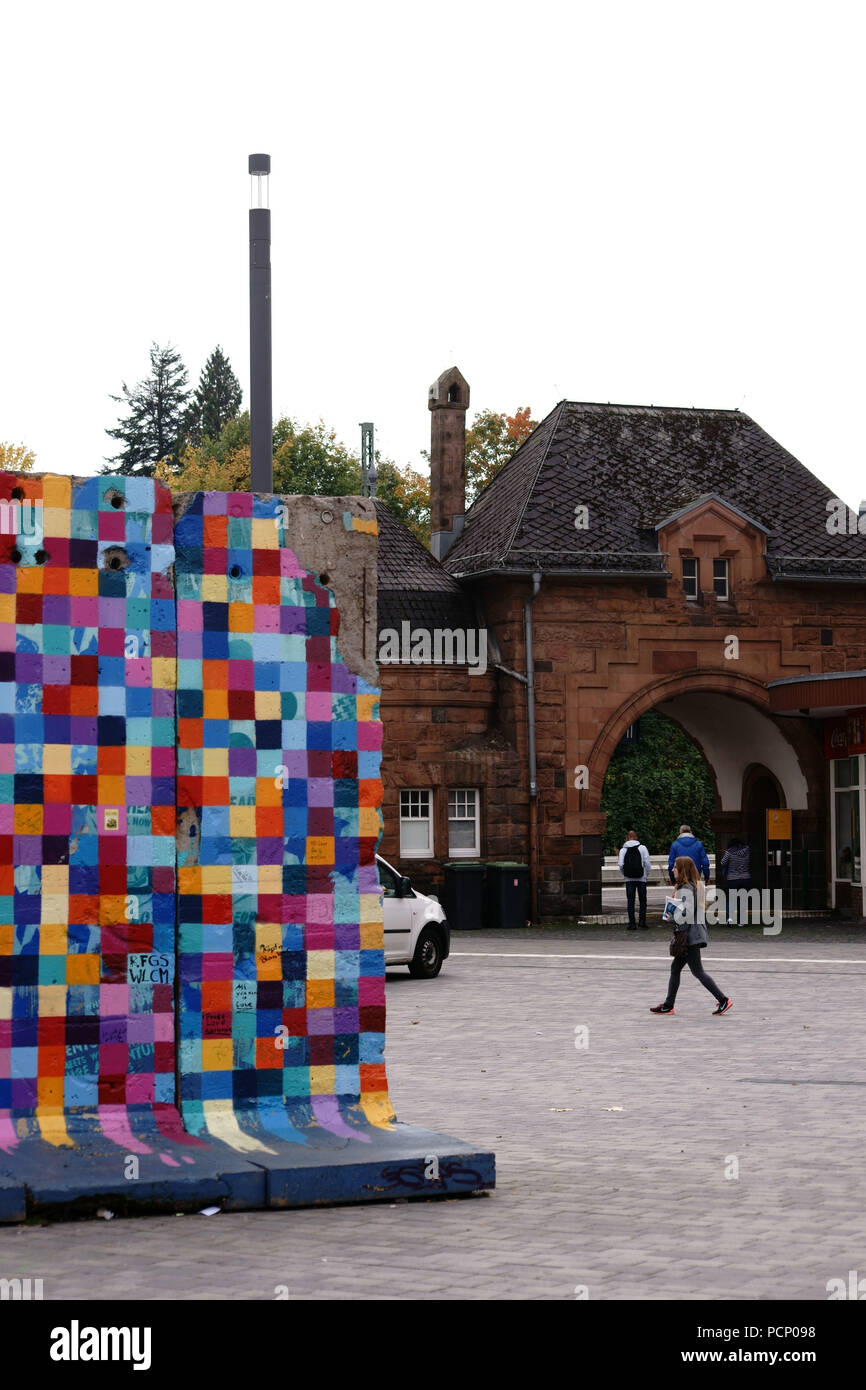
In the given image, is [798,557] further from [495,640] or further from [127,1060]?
[127,1060]

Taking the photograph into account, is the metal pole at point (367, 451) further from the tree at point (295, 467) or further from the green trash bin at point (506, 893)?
the green trash bin at point (506, 893)

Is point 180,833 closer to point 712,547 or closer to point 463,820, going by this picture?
point 463,820

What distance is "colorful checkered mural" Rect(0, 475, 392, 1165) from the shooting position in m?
8.82

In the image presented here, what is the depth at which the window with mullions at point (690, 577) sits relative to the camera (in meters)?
37.4

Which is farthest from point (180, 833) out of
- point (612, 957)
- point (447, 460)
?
point (447, 460)

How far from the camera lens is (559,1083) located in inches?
522

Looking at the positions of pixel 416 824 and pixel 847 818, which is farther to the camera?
pixel 847 818

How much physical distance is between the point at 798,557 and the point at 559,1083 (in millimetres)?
25938

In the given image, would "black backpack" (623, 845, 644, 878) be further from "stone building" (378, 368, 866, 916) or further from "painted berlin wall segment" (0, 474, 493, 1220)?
"painted berlin wall segment" (0, 474, 493, 1220)

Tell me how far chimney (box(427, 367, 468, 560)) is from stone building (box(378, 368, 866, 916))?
115 centimetres

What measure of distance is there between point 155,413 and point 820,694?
61.9 metres

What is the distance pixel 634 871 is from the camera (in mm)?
34750
